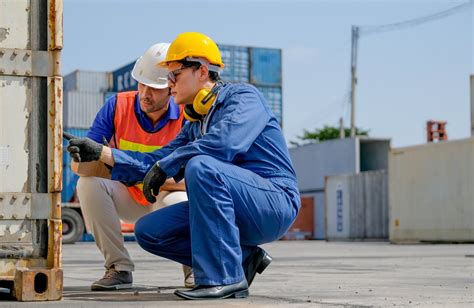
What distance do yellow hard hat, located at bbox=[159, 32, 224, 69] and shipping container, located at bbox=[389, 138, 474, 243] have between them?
1808 cm

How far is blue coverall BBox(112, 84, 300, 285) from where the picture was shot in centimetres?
413

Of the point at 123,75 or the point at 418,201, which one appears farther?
the point at 123,75

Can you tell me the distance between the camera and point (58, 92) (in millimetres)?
4398

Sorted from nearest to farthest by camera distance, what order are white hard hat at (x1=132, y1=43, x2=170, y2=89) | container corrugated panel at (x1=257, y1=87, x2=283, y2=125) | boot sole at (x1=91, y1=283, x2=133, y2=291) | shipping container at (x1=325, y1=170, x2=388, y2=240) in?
boot sole at (x1=91, y1=283, x2=133, y2=291) → white hard hat at (x1=132, y1=43, x2=170, y2=89) → shipping container at (x1=325, y1=170, x2=388, y2=240) → container corrugated panel at (x1=257, y1=87, x2=283, y2=125)

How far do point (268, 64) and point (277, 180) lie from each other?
131ft

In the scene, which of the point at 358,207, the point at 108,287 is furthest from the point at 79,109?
the point at 108,287

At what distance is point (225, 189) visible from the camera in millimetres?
4152

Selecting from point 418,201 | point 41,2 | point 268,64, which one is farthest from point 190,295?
point 268,64

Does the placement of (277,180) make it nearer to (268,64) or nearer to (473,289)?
(473,289)

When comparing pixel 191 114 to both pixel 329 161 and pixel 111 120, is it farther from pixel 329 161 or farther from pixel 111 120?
pixel 329 161

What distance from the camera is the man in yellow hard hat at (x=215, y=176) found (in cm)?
414

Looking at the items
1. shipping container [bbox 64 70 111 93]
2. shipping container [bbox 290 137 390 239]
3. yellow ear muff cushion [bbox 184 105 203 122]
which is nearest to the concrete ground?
yellow ear muff cushion [bbox 184 105 203 122]

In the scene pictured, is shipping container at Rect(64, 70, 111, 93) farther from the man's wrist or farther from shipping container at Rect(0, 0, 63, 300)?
shipping container at Rect(0, 0, 63, 300)

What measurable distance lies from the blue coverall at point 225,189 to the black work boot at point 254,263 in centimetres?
4
